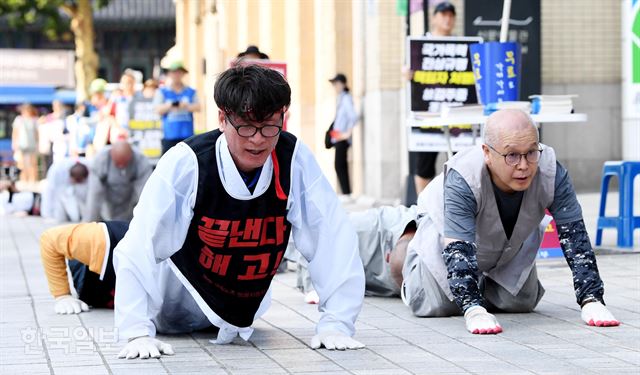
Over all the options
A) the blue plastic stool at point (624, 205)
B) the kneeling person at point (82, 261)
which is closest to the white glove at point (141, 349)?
the kneeling person at point (82, 261)

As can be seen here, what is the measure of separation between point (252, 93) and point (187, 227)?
745 millimetres

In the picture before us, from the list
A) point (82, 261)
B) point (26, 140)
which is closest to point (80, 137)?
point (26, 140)

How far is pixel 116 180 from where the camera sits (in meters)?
13.9

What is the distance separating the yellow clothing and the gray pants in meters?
1.72

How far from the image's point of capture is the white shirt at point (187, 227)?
6.09 m

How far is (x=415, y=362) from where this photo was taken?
6098mm

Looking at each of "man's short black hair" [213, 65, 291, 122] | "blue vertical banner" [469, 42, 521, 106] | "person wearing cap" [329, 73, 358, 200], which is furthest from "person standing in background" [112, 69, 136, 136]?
"man's short black hair" [213, 65, 291, 122]

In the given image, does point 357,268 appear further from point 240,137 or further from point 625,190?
point 625,190

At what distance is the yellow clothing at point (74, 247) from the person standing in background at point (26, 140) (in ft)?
87.2

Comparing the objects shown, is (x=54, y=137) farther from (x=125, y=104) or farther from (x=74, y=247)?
(x=74, y=247)

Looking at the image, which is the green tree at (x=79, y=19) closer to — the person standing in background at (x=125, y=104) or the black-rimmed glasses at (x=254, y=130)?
the person standing in background at (x=125, y=104)

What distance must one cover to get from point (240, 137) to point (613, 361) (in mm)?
1886

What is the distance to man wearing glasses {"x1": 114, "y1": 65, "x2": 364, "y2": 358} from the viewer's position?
5992 mm

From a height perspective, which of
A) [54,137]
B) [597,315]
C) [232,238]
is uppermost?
[232,238]
